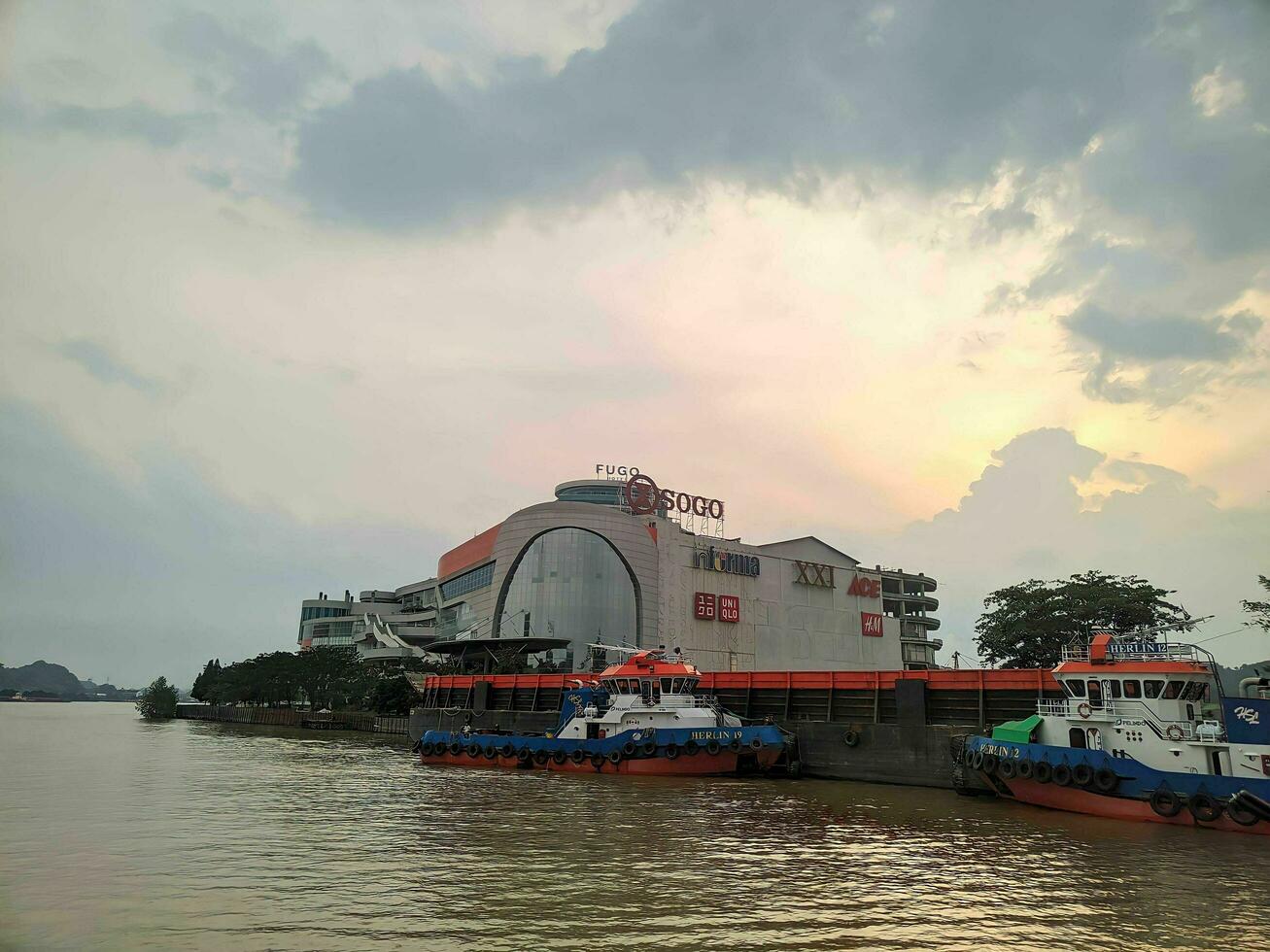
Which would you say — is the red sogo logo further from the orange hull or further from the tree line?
the orange hull

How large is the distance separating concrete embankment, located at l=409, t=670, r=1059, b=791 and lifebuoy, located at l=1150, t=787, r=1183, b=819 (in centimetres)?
763

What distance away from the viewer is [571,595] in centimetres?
9981

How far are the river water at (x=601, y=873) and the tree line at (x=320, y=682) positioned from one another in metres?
67.8

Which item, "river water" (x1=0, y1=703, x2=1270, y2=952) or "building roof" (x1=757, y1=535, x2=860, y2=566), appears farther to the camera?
"building roof" (x1=757, y1=535, x2=860, y2=566)

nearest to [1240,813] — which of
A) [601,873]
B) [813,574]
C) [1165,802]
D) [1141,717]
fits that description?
[1165,802]

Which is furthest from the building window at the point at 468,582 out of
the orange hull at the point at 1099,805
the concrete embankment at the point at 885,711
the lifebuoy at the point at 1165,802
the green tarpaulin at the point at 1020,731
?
the lifebuoy at the point at 1165,802

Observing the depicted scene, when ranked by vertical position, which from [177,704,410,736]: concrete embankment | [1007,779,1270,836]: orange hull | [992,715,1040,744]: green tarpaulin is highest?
[992,715,1040,744]: green tarpaulin

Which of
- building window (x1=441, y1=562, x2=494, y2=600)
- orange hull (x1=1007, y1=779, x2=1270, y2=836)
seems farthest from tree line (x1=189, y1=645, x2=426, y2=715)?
orange hull (x1=1007, y1=779, x2=1270, y2=836)

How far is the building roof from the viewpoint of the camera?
118312mm

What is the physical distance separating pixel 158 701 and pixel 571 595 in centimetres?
6253

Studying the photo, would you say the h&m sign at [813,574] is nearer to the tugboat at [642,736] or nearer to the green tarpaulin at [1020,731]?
the tugboat at [642,736]

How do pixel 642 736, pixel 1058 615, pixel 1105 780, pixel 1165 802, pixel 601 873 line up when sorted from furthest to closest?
1. pixel 1058 615
2. pixel 642 736
3. pixel 1105 780
4. pixel 1165 802
5. pixel 601 873

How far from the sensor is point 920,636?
5217 inches

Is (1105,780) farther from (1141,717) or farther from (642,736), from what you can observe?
(642,736)
